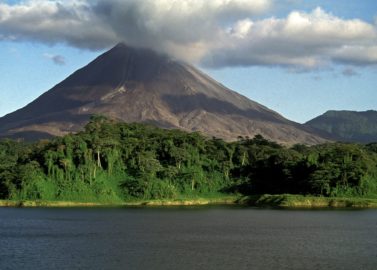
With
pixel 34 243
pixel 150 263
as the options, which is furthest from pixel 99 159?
pixel 150 263

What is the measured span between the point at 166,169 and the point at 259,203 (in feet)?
40.1

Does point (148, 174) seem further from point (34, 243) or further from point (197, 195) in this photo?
point (34, 243)

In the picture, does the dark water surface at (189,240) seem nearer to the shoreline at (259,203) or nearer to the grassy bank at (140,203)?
the shoreline at (259,203)

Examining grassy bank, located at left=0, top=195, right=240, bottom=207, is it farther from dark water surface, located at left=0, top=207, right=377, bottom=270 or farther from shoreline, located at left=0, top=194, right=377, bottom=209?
dark water surface, located at left=0, top=207, right=377, bottom=270

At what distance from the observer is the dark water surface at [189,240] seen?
29.5 metres

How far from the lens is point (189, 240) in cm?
3756

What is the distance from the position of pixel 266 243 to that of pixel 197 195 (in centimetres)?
4137

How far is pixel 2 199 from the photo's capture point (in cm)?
7212

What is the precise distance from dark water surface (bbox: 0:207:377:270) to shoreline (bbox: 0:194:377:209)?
9.10 m

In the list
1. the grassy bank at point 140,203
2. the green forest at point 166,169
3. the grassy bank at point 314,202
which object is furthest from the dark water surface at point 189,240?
the green forest at point 166,169

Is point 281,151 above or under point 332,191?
above

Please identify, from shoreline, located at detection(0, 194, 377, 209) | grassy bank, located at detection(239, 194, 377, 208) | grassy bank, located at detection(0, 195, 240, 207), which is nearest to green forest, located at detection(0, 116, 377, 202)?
grassy bank, located at detection(0, 195, 240, 207)

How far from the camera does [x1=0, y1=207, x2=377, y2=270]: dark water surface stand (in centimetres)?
2955

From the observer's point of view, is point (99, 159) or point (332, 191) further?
point (99, 159)
